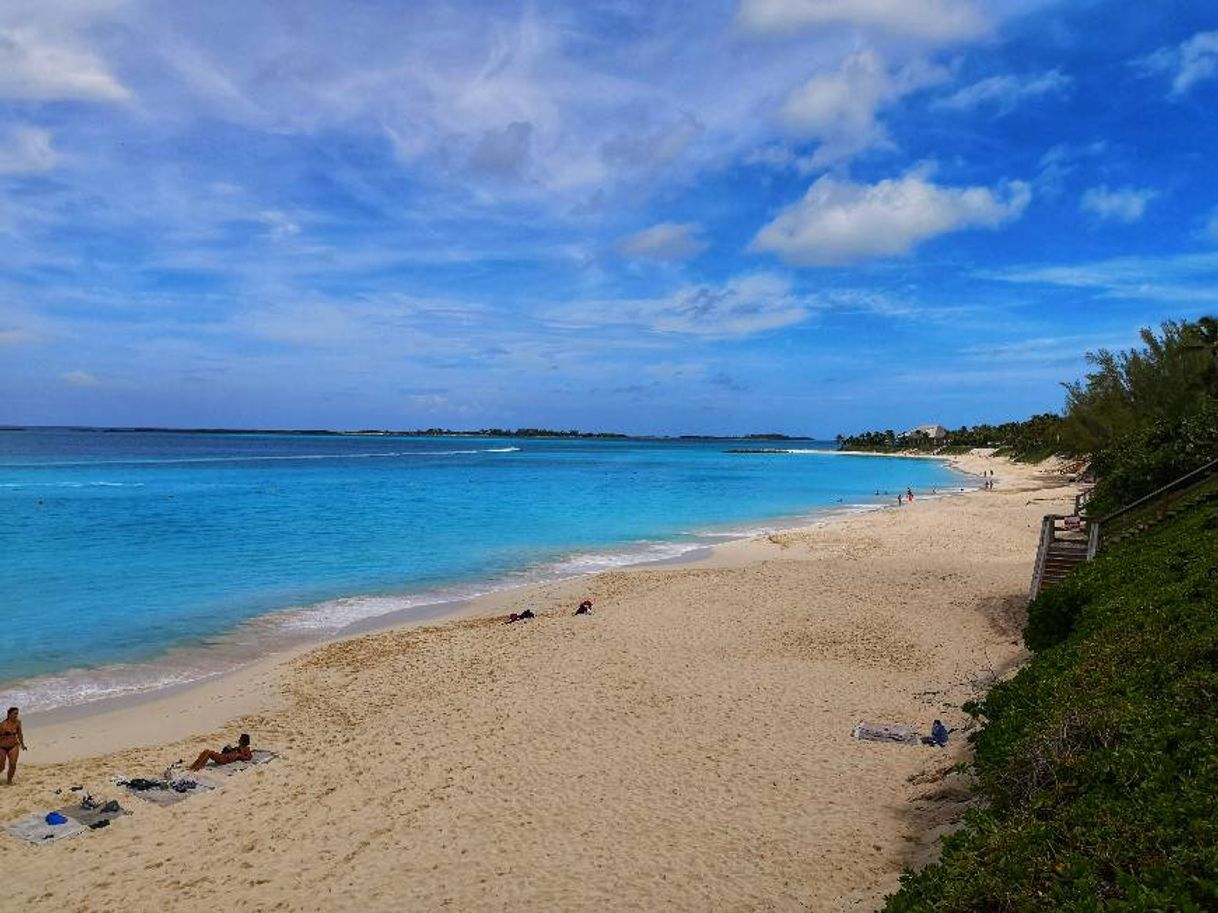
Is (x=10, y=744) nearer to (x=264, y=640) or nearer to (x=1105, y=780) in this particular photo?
(x=264, y=640)

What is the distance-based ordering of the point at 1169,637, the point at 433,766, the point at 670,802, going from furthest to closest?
the point at 433,766 → the point at 670,802 → the point at 1169,637

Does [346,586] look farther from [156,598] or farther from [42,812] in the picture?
[42,812]

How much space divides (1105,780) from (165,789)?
418 inches

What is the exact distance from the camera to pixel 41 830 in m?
9.12

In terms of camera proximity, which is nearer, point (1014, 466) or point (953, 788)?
point (953, 788)

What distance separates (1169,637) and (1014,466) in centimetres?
9166

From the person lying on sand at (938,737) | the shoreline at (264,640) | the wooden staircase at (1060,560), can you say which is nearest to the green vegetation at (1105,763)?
the person lying on sand at (938,737)

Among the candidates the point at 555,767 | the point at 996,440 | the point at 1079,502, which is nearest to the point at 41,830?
the point at 555,767

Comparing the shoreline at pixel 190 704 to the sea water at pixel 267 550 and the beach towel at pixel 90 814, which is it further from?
the beach towel at pixel 90 814

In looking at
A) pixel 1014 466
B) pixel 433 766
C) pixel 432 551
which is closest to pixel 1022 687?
pixel 433 766

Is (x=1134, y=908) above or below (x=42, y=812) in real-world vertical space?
above

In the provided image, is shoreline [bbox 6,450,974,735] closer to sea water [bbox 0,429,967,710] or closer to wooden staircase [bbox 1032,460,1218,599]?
sea water [bbox 0,429,967,710]

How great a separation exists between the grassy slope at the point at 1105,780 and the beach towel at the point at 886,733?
2129 mm

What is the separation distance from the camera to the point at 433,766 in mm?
10852
